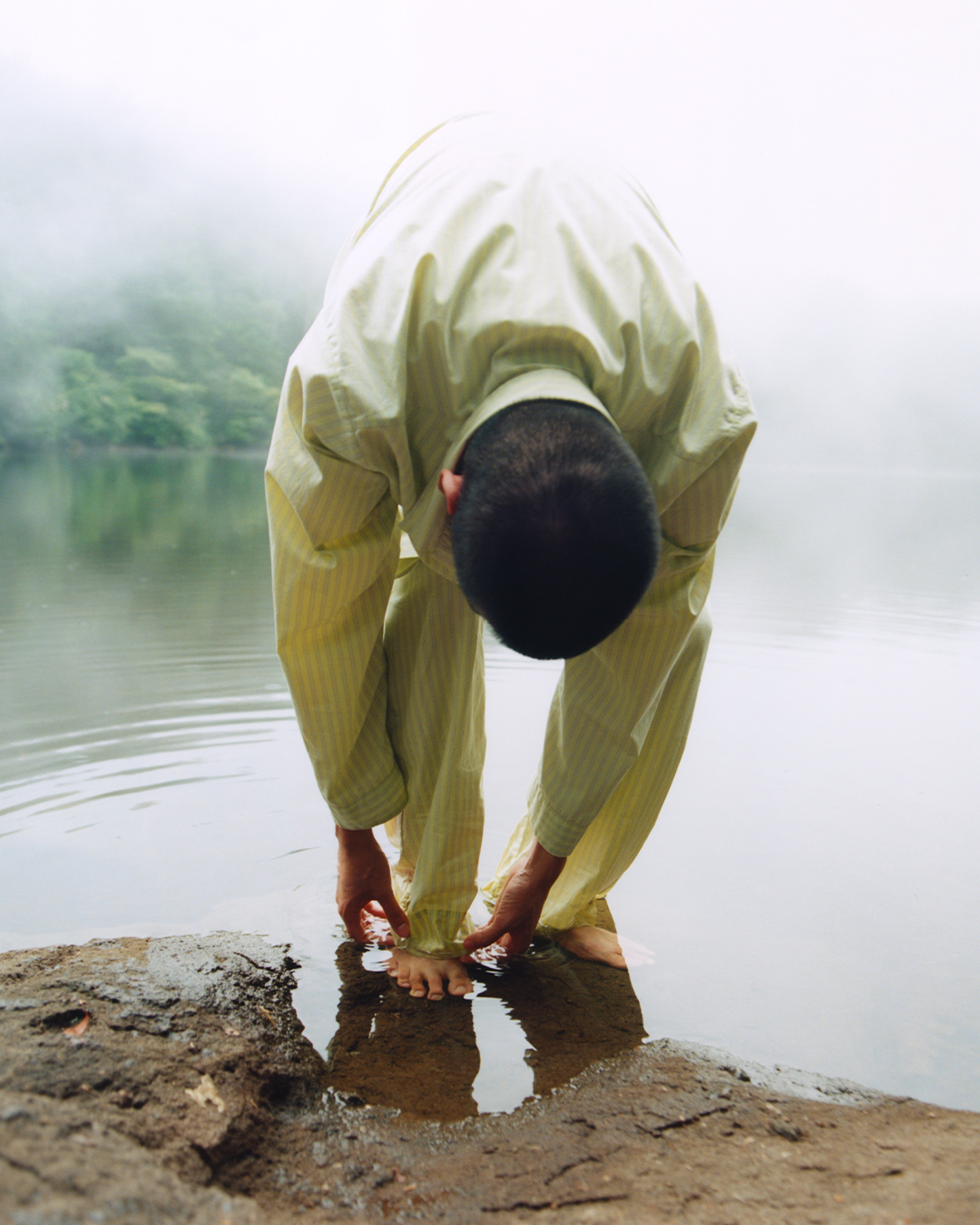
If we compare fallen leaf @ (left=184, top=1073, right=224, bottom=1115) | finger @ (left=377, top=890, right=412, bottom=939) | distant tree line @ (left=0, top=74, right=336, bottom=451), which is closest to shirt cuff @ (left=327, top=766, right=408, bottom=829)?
finger @ (left=377, top=890, right=412, bottom=939)

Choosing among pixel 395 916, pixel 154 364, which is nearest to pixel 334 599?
pixel 395 916

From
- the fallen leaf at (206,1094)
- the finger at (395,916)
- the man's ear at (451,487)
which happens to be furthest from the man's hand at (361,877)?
the man's ear at (451,487)

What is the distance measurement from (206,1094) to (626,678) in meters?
0.64

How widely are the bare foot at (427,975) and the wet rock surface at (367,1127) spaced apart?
0.11ft

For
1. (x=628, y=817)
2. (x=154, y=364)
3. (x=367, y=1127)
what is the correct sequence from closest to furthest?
(x=367, y=1127)
(x=628, y=817)
(x=154, y=364)

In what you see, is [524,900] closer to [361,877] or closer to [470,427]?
[361,877]

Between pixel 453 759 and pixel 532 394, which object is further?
pixel 453 759

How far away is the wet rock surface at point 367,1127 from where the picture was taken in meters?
0.80

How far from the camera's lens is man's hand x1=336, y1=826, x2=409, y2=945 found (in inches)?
51.7

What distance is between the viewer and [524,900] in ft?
4.54

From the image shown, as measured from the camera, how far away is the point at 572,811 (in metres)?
1.30

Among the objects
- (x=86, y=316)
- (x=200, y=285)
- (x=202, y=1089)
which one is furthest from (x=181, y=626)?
(x=200, y=285)

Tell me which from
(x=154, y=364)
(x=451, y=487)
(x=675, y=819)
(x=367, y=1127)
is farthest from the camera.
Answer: (x=154, y=364)

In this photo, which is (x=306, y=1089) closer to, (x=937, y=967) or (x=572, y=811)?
(x=572, y=811)
